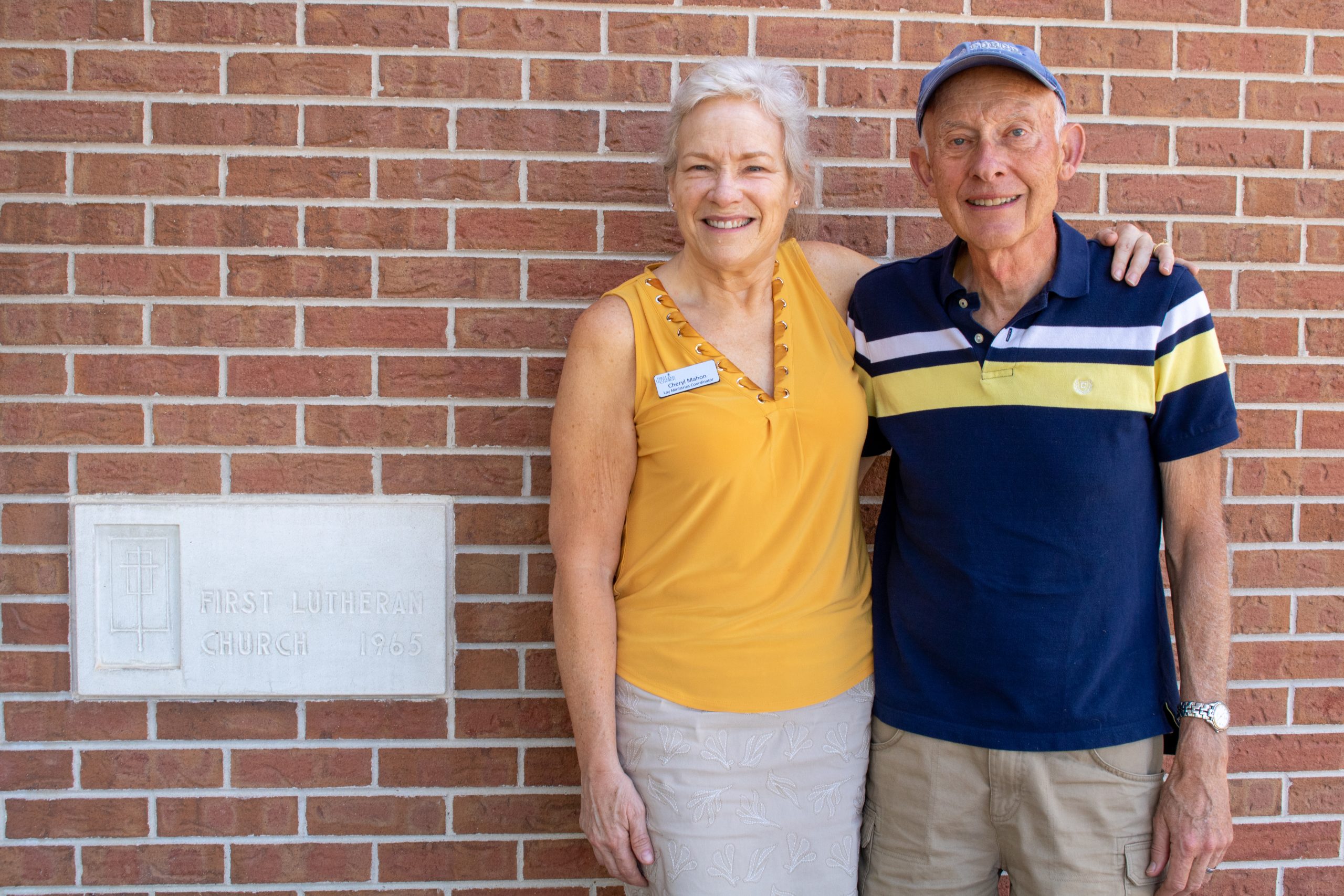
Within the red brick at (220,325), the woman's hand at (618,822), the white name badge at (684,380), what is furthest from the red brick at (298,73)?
the woman's hand at (618,822)

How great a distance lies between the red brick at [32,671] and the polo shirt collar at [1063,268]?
234 centimetres

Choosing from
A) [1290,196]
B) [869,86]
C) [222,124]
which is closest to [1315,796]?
[1290,196]

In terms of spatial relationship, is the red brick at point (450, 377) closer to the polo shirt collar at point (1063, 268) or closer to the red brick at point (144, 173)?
the red brick at point (144, 173)

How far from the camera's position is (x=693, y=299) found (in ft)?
6.89

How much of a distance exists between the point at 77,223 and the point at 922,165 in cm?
208

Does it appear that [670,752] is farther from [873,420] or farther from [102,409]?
[102,409]

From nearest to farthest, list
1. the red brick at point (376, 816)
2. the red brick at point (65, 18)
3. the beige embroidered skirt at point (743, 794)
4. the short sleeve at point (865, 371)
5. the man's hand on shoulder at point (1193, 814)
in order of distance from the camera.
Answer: the man's hand on shoulder at point (1193, 814), the beige embroidered skirt at point (743, 794), the short sleeve at point (865, 371), the red brick at point (65, 18), the red brick at point (376, 816)

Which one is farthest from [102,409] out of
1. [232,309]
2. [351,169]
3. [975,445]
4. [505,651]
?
[975,445]

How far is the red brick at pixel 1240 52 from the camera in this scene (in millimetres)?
2418

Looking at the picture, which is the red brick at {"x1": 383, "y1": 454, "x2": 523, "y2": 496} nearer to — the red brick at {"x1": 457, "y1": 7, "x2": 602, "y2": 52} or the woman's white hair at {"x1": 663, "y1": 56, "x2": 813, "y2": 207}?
the woman's white hair at {"x1": 663, "y1": 56, "x2": 813, "y2": 207}

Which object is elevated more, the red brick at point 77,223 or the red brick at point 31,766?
the red brick at point 77,223

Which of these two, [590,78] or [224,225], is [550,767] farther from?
[590,78]

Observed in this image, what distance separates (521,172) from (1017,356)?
50.8 inches

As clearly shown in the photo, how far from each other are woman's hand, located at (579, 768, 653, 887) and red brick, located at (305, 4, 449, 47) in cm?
182
